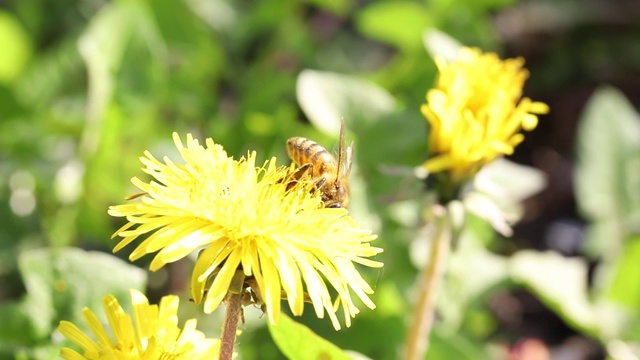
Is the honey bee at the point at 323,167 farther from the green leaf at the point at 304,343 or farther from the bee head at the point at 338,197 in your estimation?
the green leaf at the point at 304,343

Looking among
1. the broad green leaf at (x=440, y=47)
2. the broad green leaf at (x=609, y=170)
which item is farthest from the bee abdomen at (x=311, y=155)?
the broad green leaf at (x=609, y=170)

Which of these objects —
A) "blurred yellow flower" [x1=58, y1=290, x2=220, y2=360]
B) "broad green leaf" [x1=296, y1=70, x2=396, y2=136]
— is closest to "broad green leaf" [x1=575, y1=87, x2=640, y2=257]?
"broad green leaf" [x1=296, y1=70, x2=396, y2=136]

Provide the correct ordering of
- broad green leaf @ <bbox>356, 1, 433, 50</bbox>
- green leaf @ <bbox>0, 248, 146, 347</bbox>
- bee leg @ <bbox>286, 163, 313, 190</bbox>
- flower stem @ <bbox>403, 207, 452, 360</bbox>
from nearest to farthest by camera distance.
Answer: bee leg @ <bbox>286, 163, 313, 190</bbox>, green leaf @ <bbox>0, 248, 146, 347</bbox>, flower stem @ <bbox>403, 207, 452, 360</bbox>, broad green leaf @ <bbox>356, 1, 433, 50</bbox>

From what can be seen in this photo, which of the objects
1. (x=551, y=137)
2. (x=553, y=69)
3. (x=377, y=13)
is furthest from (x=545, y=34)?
(x=377, y=13)

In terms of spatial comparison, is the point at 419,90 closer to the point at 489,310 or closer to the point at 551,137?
the point at 489,310

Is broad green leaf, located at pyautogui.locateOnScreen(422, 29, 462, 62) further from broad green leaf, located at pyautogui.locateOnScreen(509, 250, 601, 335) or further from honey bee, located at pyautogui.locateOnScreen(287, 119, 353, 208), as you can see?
honey bee, located at pyautogui.locateOnScreen(287, 119, 353, 208)
